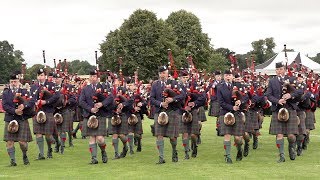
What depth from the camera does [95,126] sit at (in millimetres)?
11336

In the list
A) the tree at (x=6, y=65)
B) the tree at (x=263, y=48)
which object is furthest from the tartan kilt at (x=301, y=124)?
the tree at (x=263, y=48)

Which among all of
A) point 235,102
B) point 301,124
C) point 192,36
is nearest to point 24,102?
point 235,102

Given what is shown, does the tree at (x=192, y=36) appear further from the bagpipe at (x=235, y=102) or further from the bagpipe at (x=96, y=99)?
the bagpipe at (x=235, y=102)

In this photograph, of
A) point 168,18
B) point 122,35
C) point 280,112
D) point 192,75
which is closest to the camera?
point 280,112

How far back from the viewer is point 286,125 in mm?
11250

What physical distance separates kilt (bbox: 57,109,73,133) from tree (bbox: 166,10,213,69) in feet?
137

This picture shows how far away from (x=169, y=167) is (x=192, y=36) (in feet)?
155

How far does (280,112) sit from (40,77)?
15.9 feet

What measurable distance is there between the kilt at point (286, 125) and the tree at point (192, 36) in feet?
146

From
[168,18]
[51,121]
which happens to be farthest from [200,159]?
[168,18]

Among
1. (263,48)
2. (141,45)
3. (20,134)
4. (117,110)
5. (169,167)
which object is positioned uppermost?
(263,48)

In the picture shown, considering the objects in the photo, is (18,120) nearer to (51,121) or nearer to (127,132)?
(51,121)

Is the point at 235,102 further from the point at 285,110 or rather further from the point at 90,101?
the point at 90,101

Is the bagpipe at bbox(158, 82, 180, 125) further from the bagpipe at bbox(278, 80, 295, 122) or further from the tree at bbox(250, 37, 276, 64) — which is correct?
the tree at bbox(250, 37, 276, 64)
